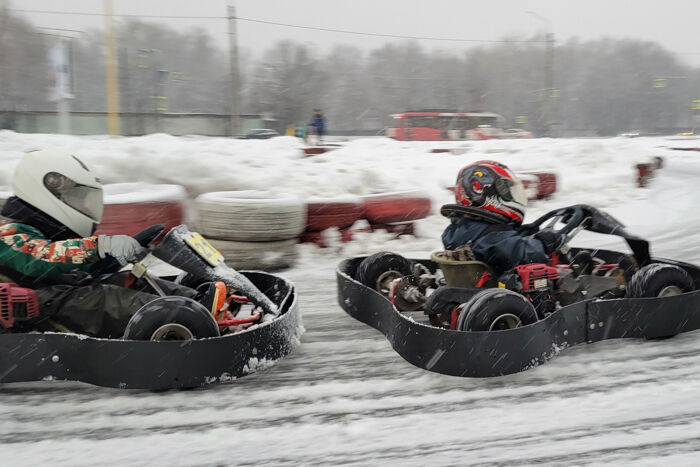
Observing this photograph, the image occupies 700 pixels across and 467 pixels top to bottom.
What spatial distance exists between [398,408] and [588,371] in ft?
3.03

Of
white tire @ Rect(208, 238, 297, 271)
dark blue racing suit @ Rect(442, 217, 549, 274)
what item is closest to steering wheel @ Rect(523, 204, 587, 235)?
dark blue racing suit @ Rect(442, 217, 549, 274)

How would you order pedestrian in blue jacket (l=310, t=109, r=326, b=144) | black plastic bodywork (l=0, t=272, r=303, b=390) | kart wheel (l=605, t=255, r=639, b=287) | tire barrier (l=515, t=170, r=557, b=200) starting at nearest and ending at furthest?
black plastic bodywork (l=0, t=272, r=303, b=390) → kart wheel (l=605, t=255, r=639, b=287) → tire barrier (l=515, t=170, r=557, b=200) → pedestrian in blue jacket (l=310, t=109, r=326, b=144)

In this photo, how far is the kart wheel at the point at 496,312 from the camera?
2629mm

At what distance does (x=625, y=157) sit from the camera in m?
10.8

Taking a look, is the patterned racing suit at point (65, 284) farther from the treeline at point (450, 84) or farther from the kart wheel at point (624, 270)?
the treeline at point (450, 84)

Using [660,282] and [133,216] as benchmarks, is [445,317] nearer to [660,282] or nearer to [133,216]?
[660,282]

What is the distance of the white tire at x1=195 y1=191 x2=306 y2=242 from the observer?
4883 millimetres

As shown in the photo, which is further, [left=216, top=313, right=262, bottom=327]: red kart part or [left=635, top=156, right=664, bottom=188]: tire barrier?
[left=635, top=156, right=664, bottom=188]: tire barrier

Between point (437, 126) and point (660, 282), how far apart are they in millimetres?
25284

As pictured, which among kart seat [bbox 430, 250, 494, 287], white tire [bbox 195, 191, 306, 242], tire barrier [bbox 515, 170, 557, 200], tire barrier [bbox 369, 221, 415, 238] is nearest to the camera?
kart seat [bbox 430, 250, 494, 287]

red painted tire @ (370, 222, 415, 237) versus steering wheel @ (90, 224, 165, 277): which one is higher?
steering wheel @ (90, 224, 165, 277)

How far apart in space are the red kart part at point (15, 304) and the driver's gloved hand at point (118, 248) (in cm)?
33

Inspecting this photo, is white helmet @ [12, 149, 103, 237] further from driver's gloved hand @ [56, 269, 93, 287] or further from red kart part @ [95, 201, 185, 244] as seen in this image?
red kart part @ [95, 201, 185, 244]

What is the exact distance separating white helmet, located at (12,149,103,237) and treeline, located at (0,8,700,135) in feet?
109
